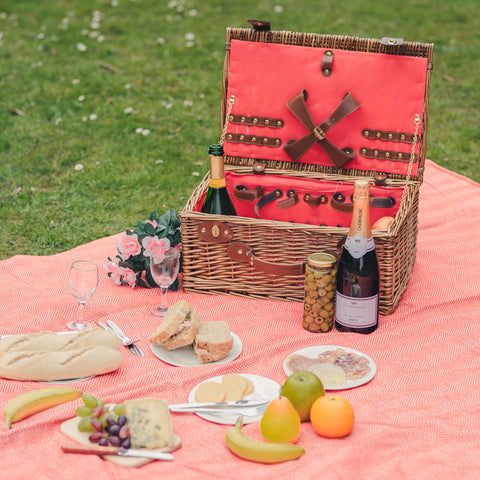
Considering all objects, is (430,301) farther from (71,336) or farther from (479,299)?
(71,336)

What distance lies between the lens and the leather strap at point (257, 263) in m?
2.61

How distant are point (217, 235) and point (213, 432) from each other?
2.89ft

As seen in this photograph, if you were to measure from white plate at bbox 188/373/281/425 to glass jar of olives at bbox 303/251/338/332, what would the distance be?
39 centimetres

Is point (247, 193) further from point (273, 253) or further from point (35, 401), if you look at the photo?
point (35, 401)

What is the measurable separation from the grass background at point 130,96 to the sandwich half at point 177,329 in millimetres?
1430

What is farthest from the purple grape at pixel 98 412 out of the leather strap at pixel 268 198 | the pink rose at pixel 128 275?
the leather strap at pixel 268 198

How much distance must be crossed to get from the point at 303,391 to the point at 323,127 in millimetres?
1445

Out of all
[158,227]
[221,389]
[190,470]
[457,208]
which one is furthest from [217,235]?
[457,208]

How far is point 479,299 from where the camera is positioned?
8.93ft

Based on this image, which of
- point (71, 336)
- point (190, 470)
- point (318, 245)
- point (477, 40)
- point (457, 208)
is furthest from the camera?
point (477, 40)

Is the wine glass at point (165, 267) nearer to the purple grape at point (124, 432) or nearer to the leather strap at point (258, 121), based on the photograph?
the purple grape at point (124, 432)

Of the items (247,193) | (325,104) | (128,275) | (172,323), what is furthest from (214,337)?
(325,104)

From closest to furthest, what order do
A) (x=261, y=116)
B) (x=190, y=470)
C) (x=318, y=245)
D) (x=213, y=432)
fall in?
(x=190, y=470)
(x=213, y=432)
(x=318, y=245)
(x=261, y=116)

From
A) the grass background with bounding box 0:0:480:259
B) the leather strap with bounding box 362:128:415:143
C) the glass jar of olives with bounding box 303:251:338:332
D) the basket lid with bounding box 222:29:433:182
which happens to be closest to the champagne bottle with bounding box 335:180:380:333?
the glass jar of olives with bounding box 303:251:338:332
